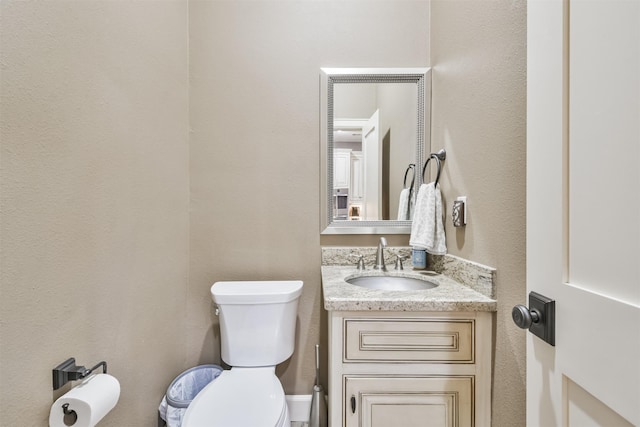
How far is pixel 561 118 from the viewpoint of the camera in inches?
20.4

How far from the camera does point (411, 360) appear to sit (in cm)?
98

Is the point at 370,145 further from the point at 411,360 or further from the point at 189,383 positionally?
the point at 189,383

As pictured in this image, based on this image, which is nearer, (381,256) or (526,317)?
(526,317)

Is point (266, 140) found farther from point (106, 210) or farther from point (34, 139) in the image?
point (34, 139)

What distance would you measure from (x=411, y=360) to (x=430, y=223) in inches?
24.8

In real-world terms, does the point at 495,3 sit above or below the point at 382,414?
above

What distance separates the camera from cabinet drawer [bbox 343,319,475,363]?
3.20 ft

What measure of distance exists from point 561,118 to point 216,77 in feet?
5.11

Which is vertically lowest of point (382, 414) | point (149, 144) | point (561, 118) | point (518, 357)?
point (382, 414)

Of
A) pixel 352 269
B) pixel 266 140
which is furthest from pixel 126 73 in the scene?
pixel 352 269

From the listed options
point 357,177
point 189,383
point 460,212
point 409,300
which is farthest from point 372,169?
point 189,383

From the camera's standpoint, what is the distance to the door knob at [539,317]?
0.54m

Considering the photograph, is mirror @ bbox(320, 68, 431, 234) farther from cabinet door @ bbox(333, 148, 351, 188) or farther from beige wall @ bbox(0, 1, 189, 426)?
beige wall @ bbox(0, 1, 189, 426)

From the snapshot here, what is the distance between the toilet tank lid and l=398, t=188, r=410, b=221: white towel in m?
0.65
